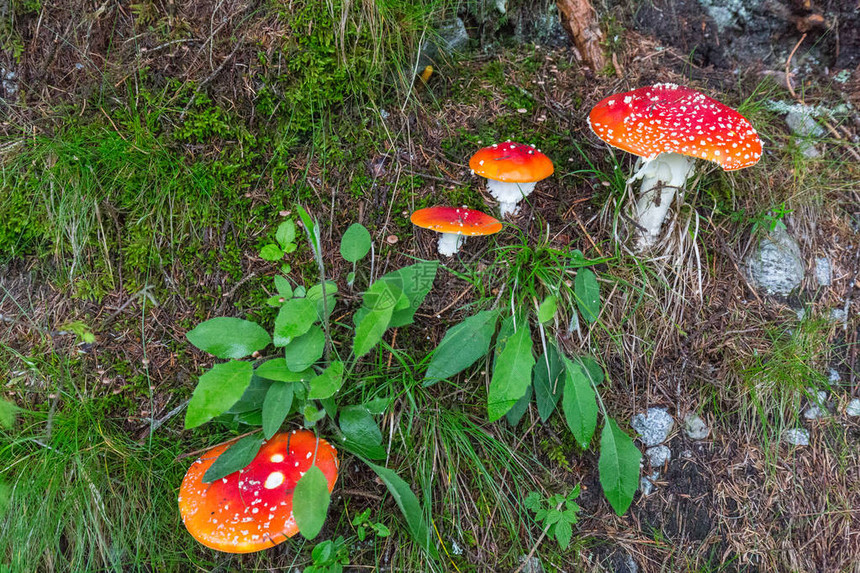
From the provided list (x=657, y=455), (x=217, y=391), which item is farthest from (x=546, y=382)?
(x=217, y=391)

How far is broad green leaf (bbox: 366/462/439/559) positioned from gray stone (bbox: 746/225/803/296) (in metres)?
2.12

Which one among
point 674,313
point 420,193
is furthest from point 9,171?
point 674,313

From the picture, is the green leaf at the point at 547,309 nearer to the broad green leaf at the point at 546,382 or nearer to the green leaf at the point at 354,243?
the broad green leaf at the point at 546,382

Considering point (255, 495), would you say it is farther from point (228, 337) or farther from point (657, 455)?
point (657, 455)

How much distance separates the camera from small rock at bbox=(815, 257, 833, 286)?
282 centimetres

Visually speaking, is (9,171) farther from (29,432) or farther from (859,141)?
(859,141)

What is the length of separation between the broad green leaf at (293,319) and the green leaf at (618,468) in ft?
4.62

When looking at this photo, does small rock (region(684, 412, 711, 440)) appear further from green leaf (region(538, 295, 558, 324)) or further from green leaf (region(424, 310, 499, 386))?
green leaf (region(424, 310, 499, 386))

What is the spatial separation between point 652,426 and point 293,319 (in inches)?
71.4

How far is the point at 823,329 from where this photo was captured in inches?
108

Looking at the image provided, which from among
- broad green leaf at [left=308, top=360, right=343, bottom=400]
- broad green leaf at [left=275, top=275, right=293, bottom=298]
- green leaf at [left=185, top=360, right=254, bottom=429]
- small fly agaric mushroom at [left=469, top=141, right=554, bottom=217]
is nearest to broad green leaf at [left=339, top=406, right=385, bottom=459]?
broad green leaf at [left=308, top=360, right=343, bottom=400]

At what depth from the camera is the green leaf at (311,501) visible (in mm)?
1913

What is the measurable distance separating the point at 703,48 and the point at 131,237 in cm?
342

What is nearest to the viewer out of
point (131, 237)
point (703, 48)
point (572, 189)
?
point (131, 237)
